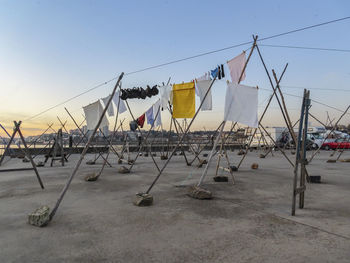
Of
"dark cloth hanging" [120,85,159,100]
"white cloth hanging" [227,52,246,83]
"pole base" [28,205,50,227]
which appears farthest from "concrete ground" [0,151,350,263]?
"dark cloth hanging" [120,85,159,100]

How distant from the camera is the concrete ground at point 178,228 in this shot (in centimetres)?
306

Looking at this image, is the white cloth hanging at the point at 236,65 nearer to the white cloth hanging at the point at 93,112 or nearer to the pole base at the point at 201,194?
the pole base at the point at 201,194

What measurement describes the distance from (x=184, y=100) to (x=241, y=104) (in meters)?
1.90

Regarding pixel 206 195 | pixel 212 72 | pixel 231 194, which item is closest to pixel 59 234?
pixel 206 195

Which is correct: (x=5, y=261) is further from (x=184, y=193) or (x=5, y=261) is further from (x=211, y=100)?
(x=211, y=100)

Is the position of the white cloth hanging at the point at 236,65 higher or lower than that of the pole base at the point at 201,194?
higher

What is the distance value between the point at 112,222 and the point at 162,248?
1.36 m

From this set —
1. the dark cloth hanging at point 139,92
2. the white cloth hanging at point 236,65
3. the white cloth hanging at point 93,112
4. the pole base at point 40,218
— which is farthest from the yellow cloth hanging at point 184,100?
the pole base at point 40,218

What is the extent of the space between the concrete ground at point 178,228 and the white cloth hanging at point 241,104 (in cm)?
195

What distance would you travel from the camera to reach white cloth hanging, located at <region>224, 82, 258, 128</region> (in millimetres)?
6129

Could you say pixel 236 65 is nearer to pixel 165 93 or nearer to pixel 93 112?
pixel 165 93

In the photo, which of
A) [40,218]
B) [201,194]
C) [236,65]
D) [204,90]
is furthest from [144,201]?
[204,90]

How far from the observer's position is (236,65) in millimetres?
7250

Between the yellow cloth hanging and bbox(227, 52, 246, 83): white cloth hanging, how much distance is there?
125 cm
